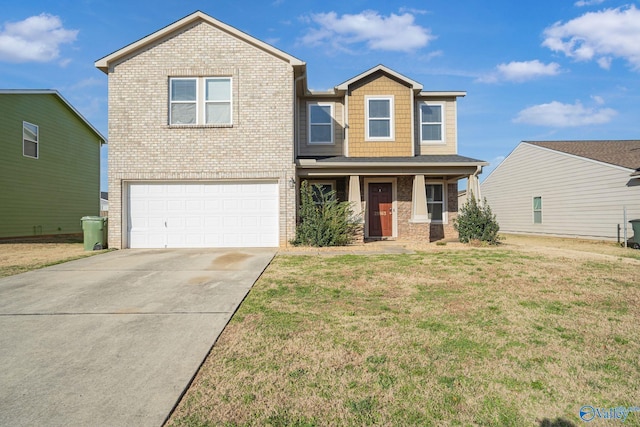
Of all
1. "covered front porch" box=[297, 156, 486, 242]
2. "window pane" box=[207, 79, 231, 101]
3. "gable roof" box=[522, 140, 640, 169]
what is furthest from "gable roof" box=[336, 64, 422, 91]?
"gable roof" box=[522, 140, 640, 169]

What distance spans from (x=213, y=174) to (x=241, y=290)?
6.81 meters

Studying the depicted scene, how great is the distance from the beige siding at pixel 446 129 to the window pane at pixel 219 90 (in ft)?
24.9

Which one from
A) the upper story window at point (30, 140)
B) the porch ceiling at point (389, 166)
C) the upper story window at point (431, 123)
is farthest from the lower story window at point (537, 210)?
the upper story window at point (30, 140)

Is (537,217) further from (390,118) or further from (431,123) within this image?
(390,118)

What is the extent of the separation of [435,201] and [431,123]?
320cm

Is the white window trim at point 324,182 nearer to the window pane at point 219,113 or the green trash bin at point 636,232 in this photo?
the window pane at point 219,113

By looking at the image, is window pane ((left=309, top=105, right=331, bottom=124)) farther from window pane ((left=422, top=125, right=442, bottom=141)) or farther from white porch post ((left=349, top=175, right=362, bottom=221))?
window pane ((left=422, top=125, right=442, bottom=141))

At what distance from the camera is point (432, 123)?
15.3 metres

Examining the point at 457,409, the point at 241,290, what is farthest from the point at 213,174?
the point at 457,409

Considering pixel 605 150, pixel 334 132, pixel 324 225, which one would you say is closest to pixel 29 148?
pixel 334 132

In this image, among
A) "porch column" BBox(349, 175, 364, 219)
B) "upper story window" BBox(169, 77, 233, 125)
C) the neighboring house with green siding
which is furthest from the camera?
the neighboring house with green siding

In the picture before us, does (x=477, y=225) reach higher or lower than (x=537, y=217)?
lower

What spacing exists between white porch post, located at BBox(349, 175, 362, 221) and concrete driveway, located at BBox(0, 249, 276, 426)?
19.0 ft

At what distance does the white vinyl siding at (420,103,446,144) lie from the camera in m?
15.3
